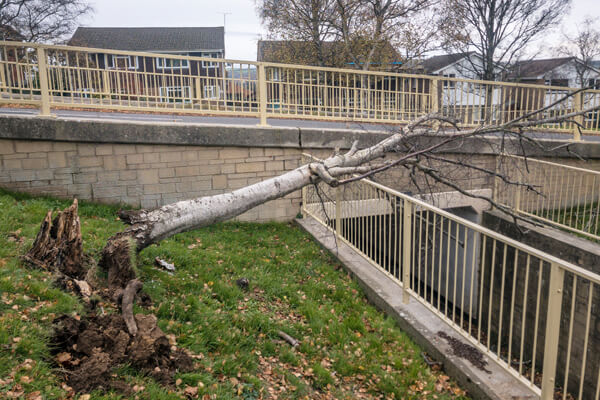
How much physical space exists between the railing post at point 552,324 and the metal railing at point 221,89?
12.1ft

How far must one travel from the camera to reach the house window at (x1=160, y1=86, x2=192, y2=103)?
7.41m

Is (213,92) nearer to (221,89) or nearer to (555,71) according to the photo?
(221,89)

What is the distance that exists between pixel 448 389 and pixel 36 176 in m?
6.70

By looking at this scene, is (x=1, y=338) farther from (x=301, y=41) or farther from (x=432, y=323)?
(x=301, y=41)

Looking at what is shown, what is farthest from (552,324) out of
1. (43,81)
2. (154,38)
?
(154,38)

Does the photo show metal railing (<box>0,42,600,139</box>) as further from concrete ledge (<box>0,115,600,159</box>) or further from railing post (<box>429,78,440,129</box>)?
concrete ledge (<box>0,115,600,159</box>)

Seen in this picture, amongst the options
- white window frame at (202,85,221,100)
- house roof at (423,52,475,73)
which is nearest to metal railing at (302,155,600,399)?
white window frame at (202,85,221,100)

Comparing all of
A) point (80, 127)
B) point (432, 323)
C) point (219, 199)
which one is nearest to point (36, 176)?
point (80, 127)

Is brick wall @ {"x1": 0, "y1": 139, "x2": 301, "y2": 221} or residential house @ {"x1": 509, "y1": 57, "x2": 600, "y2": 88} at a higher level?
residential house @ {"x1": 509, "y1": 57, "x2": 600, "y2": 88}

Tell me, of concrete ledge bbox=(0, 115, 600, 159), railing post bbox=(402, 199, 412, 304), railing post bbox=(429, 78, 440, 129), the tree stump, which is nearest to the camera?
the tree stump

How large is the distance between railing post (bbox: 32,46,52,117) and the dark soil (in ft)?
21.8

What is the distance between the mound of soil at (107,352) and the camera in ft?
9.23

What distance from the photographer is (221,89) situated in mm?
7801

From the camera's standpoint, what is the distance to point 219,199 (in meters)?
4.88
